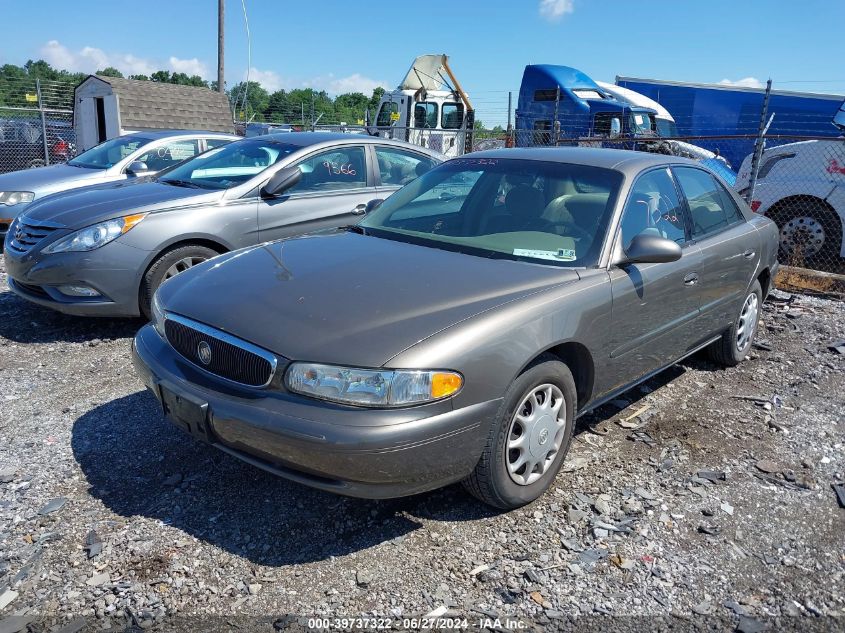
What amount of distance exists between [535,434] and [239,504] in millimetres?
1422

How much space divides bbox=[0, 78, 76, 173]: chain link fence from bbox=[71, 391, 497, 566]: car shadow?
586 inches

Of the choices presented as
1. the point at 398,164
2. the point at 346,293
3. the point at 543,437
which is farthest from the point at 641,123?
the point at 346,293

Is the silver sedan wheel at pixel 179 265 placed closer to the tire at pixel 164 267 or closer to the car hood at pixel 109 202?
the tire at pixel 164 267

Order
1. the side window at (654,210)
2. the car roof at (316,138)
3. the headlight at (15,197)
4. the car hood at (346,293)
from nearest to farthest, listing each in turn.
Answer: the car hood at (346,293), the side window at (654,210), the car roof at (316,138), the headlight at (15,197)

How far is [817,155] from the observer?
8453mm

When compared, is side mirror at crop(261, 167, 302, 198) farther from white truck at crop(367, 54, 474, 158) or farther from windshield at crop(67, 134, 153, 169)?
white truck at crop(367, 54, 474, 158)

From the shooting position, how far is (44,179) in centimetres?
815

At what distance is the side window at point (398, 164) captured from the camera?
6504 millimetres

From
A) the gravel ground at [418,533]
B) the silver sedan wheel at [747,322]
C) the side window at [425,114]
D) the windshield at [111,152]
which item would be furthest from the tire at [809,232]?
the side window at [425,114]

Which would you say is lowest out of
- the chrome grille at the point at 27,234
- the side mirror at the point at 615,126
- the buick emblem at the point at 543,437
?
the buick emblem at the point at 543,437

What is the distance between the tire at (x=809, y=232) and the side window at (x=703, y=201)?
174 inches

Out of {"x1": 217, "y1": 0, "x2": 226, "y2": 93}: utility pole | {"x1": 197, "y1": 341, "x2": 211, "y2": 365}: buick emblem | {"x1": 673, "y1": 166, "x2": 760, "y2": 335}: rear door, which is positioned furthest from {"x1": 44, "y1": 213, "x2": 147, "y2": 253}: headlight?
{"x1": 217, "y1": 0, "x2": 226, "y2": 93}: utility pole

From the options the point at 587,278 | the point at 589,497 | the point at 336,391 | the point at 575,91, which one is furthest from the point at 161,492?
the point at 575,91

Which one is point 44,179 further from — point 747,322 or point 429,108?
point 429,108
